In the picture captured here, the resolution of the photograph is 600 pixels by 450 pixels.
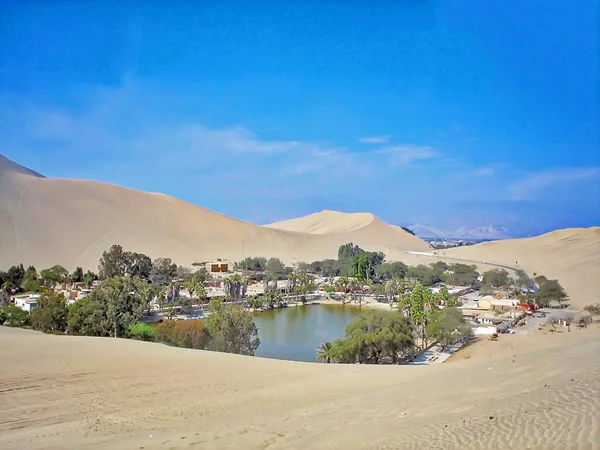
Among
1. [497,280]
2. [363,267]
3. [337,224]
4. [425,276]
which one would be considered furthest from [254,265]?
[337,224]

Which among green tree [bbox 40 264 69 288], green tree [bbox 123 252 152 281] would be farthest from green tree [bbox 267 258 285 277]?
green tree [bbox 40 264 69 288]

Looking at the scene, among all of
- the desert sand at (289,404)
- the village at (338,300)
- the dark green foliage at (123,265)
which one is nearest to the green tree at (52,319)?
the village at (338,300)

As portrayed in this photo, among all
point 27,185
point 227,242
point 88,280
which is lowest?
point 88,280

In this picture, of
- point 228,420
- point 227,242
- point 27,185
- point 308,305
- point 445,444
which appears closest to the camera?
point 445,444

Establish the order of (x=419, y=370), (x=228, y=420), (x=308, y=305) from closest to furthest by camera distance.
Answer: (x=228, y=420) → (x=419, y=370) → (x=308, y=305)

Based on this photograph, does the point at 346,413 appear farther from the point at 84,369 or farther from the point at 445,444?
the point at 84,369

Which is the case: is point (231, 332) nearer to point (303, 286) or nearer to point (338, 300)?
point (338, 300)

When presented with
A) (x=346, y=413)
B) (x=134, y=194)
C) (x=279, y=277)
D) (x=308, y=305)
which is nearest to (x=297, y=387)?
(x=346, y=413)
